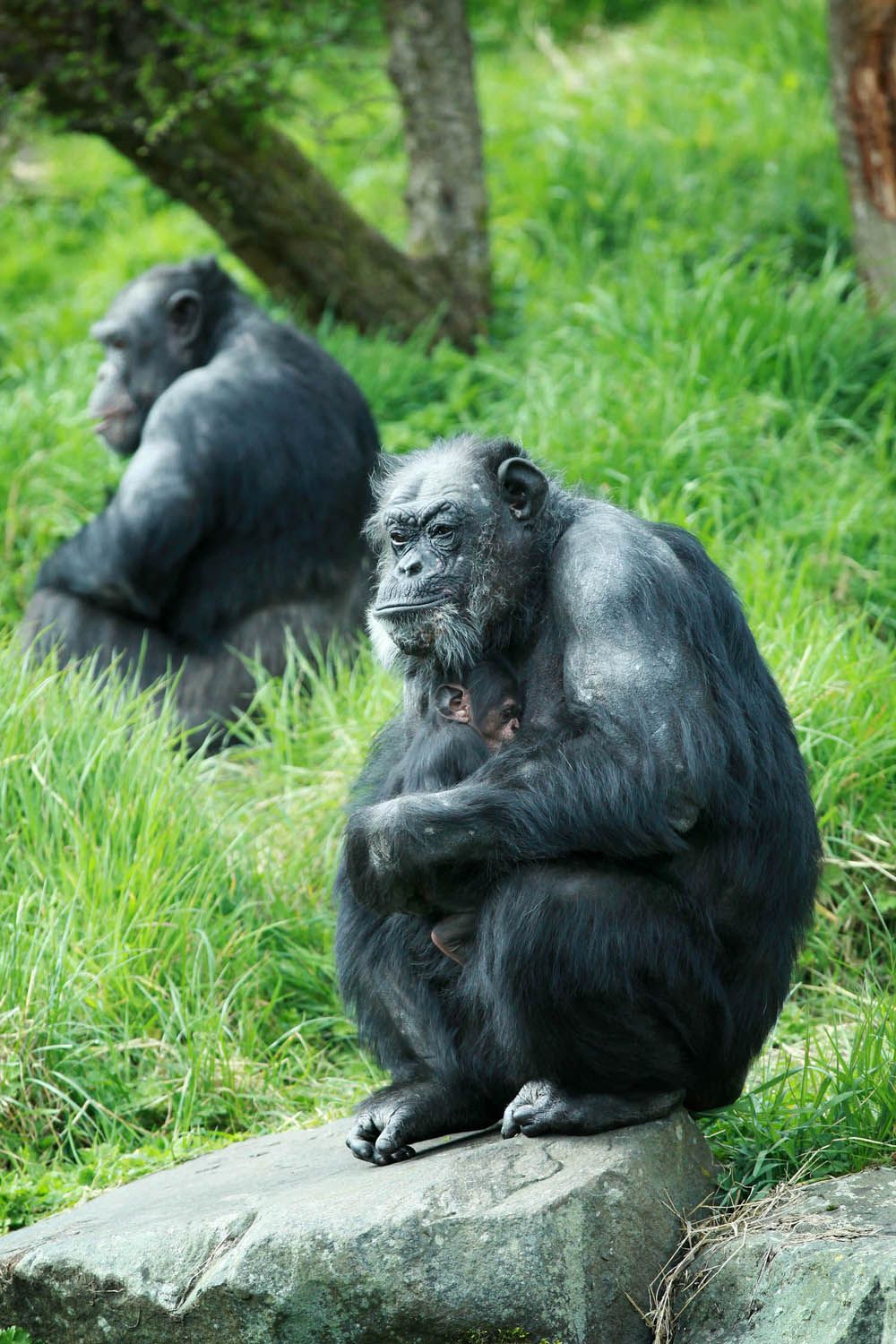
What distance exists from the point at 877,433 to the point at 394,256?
280cm

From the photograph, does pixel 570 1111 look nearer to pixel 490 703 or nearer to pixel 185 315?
pixel 490 703

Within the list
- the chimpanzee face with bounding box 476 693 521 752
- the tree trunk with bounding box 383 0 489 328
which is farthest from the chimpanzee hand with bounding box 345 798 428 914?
the tree trunk with bounding box 383 0 489 328

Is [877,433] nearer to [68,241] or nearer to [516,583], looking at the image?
[516,583]

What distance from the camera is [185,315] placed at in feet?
23.4

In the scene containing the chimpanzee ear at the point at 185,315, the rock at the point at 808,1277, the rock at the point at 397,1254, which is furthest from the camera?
the chimpanzee ear at the point at 185,315

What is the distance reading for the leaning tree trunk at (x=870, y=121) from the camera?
7090mm

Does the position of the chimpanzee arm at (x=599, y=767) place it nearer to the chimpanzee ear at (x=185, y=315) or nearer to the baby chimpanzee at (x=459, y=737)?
the baby chimpanzee at (x=459, y=737)

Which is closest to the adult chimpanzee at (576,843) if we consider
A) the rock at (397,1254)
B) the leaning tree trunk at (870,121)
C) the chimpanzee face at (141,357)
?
the rock at (397,1254)

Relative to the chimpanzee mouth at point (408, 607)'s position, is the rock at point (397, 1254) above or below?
below

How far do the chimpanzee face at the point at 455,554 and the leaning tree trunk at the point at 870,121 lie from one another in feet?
13.8

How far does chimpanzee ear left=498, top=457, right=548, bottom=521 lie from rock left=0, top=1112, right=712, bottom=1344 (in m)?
1.33

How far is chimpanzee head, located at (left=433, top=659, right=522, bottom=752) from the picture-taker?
3.51 meters

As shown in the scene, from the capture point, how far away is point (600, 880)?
3.19 metres

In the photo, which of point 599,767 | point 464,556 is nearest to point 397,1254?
point 599,767
